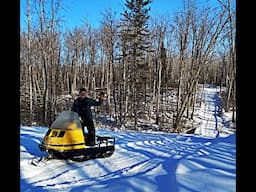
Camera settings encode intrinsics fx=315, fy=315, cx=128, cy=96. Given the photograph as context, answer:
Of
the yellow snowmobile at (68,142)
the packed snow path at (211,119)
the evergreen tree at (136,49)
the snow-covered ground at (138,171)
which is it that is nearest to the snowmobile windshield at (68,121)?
the yellow snowmobile at (68,142)

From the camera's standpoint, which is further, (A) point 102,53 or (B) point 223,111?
(A) point 102,53

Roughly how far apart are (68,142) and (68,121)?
17.6 inches

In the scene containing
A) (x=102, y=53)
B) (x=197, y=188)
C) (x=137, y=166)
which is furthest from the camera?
(x=102, y=53)

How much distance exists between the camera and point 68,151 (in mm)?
6324

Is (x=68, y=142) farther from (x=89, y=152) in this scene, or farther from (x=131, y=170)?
(x=131, y=170)

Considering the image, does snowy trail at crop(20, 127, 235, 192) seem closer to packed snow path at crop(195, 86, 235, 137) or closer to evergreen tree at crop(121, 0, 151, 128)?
packed snow path at crop(195, 86, 235, 137)

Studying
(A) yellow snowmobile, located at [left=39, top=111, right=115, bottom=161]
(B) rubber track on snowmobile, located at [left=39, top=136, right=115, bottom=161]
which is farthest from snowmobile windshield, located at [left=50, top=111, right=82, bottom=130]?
(B) rubber track on snowmobile, located at [left=39, top=136, right=115, bottom=161]

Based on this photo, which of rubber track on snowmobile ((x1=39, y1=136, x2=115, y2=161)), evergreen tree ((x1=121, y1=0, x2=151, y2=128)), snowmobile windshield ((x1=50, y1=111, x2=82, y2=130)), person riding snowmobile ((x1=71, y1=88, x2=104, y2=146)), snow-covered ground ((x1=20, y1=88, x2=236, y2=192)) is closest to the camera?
snow-covered ground ((x1=20, y1=88, x2=236, y2=192))

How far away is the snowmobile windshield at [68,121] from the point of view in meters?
6.52

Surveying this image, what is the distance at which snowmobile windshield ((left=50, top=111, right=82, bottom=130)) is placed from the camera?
21.4 ft

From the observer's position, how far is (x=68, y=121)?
657 cm

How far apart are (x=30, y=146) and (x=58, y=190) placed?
3.45 meters

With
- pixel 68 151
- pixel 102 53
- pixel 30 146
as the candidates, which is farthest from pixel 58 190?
pixel 102 53
